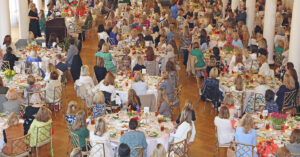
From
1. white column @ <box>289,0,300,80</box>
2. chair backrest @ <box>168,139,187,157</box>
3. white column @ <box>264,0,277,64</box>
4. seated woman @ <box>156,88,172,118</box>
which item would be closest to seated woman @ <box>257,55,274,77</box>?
white column @ <box>289,0,300,80</box>

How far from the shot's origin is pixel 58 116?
43.6 ft

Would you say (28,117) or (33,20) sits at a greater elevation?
(33,20)

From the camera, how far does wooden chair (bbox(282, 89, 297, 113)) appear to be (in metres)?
12.1

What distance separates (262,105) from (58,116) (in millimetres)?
5523

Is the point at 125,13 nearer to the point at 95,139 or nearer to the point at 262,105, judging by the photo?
the point at 262,105

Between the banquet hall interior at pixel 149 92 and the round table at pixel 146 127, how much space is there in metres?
0.02

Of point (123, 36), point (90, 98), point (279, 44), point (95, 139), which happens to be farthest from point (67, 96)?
point (279, 44)

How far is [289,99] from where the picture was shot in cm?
1221

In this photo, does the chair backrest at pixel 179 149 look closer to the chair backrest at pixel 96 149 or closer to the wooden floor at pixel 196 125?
the chair backrest at pixel 96 149

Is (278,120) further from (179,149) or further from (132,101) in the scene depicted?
(132,101)

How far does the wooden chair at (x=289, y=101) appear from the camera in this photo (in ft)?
39.9

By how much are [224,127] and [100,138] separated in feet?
8.93

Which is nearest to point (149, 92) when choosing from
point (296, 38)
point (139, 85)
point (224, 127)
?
point (139, 85)

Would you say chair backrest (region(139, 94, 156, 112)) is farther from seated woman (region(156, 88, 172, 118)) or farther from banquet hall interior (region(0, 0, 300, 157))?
seated woman (region(156, 88, 172, 118))
